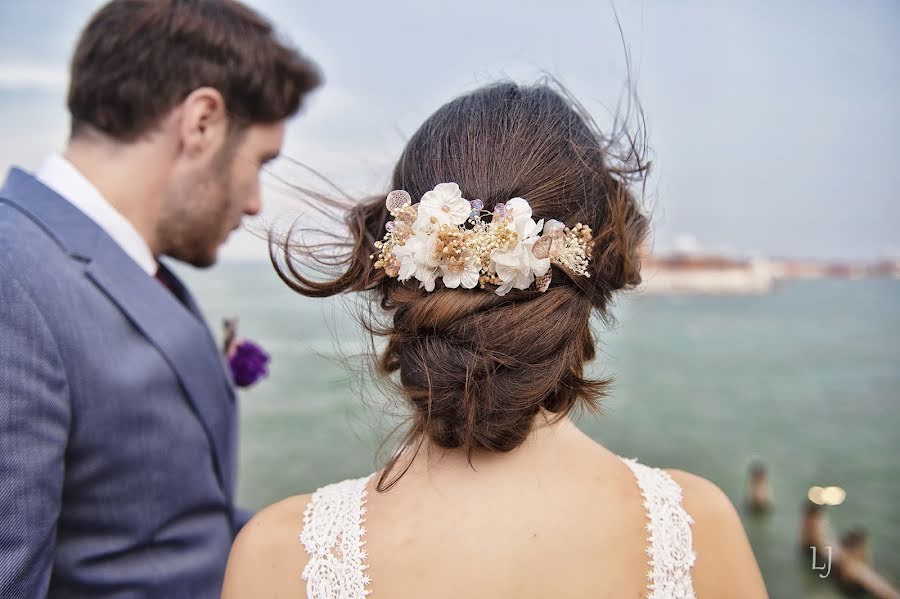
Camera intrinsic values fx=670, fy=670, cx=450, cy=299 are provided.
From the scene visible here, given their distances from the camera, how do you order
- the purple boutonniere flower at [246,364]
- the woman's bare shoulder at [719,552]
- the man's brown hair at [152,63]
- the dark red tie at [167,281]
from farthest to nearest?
A: the purple boutonniere flower at [246,364]
the dark red tie at [167,281]
the man's brown hair at [152,63]
the woman's bare shoulder at [719,552]

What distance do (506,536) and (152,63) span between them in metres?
1.55

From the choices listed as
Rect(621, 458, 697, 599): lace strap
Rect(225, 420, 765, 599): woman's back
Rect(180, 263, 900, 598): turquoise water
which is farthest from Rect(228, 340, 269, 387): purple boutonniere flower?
Rect(180, 263, 900, 598): turquoise water

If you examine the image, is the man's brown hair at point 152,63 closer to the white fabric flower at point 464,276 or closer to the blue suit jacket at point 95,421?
the blue suit jacket at point 95,421

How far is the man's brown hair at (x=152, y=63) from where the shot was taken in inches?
70.4

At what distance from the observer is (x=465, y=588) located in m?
1.05

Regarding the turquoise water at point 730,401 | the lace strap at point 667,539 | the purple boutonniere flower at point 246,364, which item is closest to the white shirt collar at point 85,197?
the purple boutonniere flower at point 246,364

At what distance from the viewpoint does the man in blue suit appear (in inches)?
54.6

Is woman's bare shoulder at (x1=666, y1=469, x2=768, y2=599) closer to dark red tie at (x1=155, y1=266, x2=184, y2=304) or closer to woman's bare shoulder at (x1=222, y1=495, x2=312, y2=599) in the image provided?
woman's bare shoulder at (x1=222, y1=495, x2=312, y2=599)

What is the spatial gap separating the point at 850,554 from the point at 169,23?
6.53 metres

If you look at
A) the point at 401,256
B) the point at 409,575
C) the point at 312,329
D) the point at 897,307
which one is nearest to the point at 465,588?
the point at 409,575

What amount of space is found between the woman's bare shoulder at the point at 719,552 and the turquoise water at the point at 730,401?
7.10 m

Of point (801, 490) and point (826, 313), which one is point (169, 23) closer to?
point (801, 490)

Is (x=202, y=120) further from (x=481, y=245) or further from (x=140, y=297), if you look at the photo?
(x=481, y=245)

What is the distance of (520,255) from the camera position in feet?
3.60
